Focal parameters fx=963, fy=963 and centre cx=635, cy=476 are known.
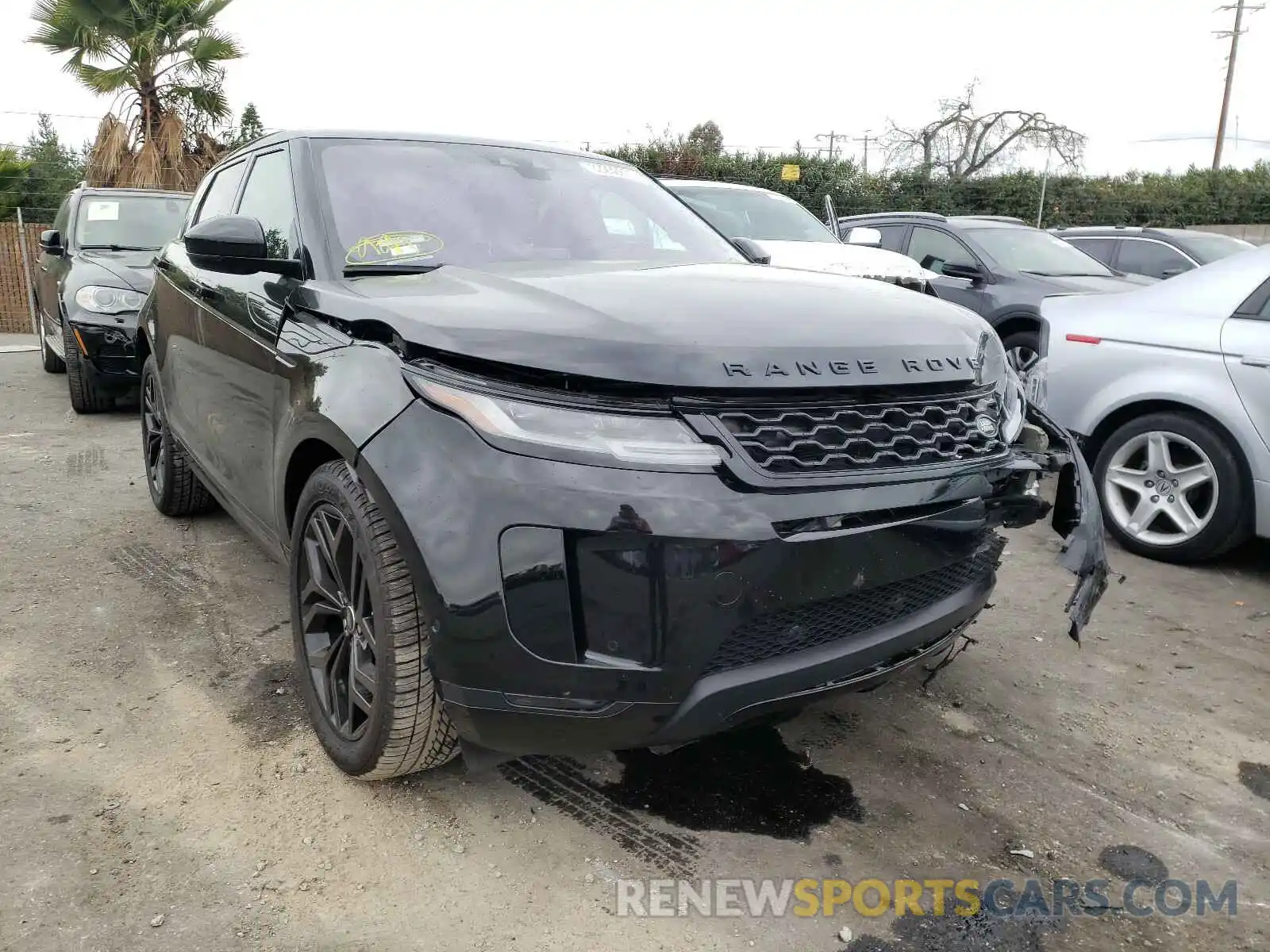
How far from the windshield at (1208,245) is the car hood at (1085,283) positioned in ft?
7.04

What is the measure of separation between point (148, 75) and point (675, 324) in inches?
608

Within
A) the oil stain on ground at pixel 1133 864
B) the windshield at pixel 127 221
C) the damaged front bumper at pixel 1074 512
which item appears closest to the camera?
the oil stain on ground at pixel 1133 864

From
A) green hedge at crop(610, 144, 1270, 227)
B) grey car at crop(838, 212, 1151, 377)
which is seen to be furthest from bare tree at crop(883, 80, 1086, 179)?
grey car at crop(838, 212, 1151, 377)

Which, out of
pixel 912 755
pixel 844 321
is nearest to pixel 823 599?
pixel 844 321

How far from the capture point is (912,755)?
271 centimetres

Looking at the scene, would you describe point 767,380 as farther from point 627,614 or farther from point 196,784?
point 196,784

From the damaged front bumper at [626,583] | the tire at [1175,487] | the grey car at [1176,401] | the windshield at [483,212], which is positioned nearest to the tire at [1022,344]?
the grey car at [1176,401]

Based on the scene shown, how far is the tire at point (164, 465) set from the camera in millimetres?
4445

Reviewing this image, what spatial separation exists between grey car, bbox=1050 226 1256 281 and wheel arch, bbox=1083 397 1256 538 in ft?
21.1

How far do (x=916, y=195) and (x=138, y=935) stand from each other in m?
22.4

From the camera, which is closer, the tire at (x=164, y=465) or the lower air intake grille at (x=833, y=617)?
the lower air intake grille at (x=833, y=617)

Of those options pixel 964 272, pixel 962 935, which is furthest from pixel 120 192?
pixel 962 935

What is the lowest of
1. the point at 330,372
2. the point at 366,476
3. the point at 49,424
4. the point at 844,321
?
the point at 49,424

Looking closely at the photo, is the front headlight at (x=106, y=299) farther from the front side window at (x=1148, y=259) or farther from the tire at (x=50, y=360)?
the front side window at (x=1148, y=259)
